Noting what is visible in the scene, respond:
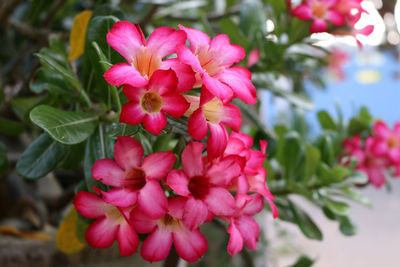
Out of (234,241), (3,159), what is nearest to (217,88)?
(234,241)

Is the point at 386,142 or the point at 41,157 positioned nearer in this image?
the point at 41,157

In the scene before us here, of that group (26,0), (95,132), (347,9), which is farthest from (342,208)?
(26,0)

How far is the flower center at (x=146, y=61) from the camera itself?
0.34 metres

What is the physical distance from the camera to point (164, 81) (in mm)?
313

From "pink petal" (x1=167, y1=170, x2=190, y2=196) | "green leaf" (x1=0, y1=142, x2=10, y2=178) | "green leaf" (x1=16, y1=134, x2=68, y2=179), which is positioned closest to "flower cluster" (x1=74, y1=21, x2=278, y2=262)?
"pink petal" (x1=167, y1=170, x2=190, y2=196)

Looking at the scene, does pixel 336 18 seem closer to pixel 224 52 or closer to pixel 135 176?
pixel 224 52

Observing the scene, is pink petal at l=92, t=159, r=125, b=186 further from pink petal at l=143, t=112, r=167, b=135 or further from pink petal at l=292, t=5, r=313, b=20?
pink petal at l=292, t=5, r=313, b=20

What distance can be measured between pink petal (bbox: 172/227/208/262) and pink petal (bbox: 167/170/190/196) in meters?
0.04

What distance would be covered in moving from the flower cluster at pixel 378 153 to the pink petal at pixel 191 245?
66 cm

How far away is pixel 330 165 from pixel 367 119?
30 cm

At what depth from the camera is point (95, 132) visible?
452mm

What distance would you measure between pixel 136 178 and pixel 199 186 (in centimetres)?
6

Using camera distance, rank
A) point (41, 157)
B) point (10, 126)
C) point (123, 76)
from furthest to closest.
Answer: point (10, 126)
point (41, 157)
point (123, 76)

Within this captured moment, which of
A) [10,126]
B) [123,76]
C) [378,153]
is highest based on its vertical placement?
[123,76]
